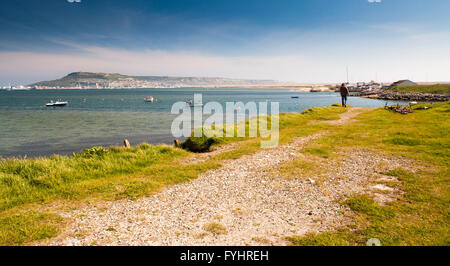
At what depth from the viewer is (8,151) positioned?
30469mm

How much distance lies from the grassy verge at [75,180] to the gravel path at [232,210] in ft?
2.73

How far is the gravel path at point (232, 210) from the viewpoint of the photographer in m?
6.96

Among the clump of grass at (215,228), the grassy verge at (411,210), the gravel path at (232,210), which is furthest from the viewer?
the clump of grass at (215,228)

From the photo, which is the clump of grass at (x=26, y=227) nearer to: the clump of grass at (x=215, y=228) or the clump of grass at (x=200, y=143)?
the clump of grass at (x=215, y=228)

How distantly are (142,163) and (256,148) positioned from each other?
7781mm

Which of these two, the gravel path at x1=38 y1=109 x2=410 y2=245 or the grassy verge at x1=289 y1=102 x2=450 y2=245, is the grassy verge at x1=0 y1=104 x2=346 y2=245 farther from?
the grassy verge at x1=289 y1=102 x2=450 y2=245

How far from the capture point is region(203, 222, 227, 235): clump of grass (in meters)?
7.07

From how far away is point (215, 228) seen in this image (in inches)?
288

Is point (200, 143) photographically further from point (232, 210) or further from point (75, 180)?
point (232, 210)

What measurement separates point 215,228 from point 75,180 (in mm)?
7990

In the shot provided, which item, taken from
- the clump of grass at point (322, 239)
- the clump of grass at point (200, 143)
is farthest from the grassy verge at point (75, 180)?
the clump of grass at point (322, 239)
